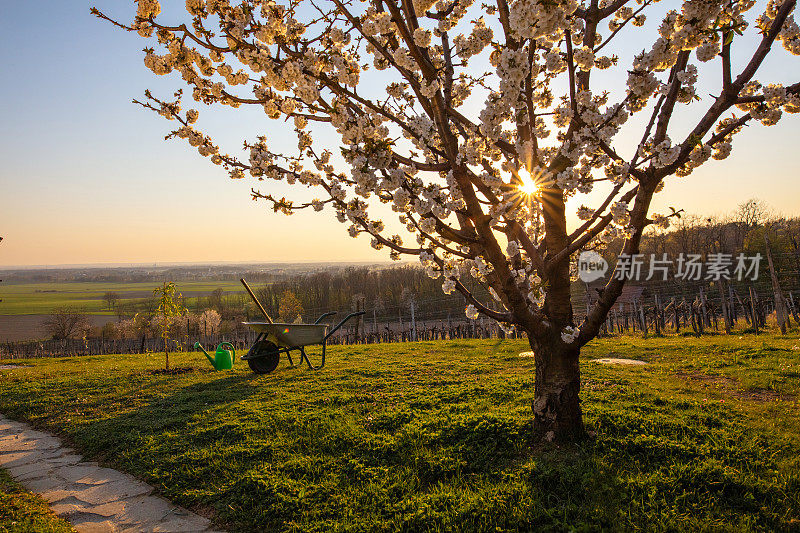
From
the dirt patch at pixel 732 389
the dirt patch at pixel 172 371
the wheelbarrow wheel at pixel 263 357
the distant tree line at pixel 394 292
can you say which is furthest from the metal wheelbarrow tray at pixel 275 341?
the distant tree line at pixel 394 292

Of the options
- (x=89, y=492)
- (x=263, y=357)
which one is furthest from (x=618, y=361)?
(x=89, y=492)

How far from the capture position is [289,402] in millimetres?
5184

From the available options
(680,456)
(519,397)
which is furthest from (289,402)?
(680,456)

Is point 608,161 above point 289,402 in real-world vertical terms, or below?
above

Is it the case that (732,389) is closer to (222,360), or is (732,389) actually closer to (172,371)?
(222,360)

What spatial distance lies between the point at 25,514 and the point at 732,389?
707cm

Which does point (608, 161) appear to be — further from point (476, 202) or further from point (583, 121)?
point (476, 202)

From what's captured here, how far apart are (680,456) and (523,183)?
2.40 meters

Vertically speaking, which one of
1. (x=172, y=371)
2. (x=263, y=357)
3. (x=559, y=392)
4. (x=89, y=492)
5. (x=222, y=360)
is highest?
(x=559, y=392)

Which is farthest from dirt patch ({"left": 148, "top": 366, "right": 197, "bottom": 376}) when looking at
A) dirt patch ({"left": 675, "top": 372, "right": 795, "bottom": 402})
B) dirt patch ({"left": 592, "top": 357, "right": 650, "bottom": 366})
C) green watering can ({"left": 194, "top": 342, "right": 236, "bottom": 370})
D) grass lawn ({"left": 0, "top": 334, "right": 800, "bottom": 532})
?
dirt patch ({"left": 675, "top": 372, "right": 795, "bottom": 402})

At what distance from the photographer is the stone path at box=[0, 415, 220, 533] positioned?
8.93 feet

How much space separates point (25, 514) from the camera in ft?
9.04

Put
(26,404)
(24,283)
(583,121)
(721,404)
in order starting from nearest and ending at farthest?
(583,121) → (721,404) → (26,404) → (24,283)

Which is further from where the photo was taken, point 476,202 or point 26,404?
point 26,404
